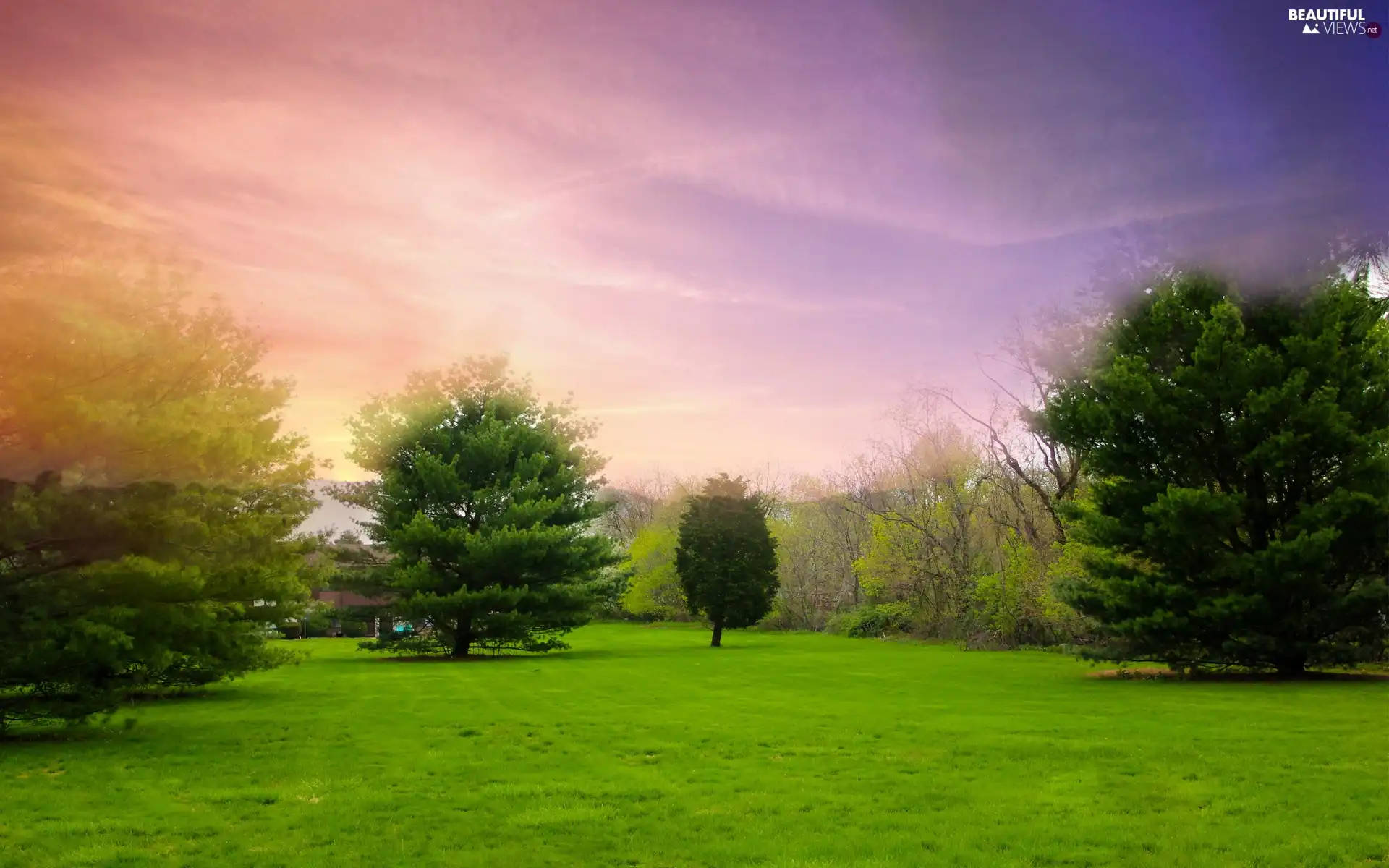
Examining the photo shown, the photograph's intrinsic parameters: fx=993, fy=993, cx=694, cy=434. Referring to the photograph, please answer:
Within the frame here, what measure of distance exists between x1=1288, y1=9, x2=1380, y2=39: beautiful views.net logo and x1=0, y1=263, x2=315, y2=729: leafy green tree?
1336 centimetres

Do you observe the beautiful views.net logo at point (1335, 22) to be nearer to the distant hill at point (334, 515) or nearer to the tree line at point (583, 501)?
the tree line at point (583, 501)

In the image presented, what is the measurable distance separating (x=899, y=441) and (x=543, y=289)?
2454cm

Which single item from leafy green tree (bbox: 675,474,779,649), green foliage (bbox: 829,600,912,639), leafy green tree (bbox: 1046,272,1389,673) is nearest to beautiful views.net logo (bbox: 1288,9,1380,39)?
leafy green tree (bbox: 1046,272,1389,673)

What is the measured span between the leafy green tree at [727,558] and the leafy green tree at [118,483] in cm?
2732

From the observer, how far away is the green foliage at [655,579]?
65938 millimetres

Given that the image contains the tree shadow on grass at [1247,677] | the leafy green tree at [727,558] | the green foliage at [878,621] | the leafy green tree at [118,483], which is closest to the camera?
the leafy green tree at [118,483]

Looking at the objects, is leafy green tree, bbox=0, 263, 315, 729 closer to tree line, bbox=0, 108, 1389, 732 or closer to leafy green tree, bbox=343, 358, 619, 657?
tree line, bbox=0, 108, 1389, 732

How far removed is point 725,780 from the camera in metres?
9.95

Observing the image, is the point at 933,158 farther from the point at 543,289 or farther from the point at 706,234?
the point at 543,289

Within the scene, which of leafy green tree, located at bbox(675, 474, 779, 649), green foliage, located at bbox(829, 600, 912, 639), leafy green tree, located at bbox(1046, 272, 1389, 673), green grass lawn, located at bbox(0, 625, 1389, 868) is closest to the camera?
green grass lawn, located at bbox(0, 625, 1389, 868)

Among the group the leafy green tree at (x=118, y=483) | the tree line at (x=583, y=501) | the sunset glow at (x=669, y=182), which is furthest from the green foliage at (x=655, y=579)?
the leafy green tree at (x=118, y=483)

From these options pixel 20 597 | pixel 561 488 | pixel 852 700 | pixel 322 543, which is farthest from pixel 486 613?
pixel 20 597

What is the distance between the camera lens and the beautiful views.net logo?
9.66 m

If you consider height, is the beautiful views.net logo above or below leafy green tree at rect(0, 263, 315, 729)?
above
